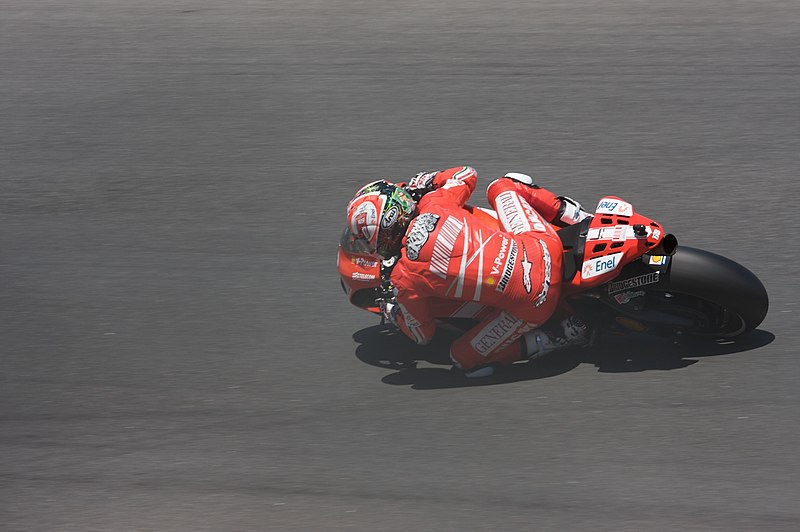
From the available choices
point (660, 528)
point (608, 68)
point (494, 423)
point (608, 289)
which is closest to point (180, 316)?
point (494, 423)

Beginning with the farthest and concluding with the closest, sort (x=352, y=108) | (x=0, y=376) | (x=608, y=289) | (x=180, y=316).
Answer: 1. (x=352, y=108)
2. (x=180, y=316)
3. (x=0, y=376)
4. (x=608, y=289)

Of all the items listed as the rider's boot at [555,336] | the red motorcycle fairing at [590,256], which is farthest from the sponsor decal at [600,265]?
the rider's boot at [555,336]

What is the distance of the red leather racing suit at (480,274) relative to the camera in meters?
6.16

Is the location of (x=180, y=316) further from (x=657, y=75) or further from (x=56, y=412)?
(x=657, y=75)

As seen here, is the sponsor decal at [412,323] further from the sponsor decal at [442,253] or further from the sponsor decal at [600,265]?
the sponsor decal at [600,265]

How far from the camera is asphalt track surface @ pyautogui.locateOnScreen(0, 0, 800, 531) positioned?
227 inches

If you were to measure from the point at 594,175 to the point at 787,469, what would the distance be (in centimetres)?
366

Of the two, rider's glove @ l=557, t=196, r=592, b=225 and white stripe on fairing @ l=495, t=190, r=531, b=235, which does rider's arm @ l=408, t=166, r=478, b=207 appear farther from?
rider's glove @ l=557, t=196, r=592, b=225

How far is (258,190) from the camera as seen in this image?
8.97 metres

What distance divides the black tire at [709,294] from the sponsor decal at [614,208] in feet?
1.21

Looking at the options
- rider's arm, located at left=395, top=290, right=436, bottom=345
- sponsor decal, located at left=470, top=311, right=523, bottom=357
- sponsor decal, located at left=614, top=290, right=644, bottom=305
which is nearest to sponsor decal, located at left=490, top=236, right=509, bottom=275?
sponsor decal, located at left=470, top=311, right=523, bottom=357

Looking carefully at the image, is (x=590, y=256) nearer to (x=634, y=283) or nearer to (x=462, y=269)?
(x=634, y=283)

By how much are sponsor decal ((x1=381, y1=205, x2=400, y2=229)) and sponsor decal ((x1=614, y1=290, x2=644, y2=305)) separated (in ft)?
4.46

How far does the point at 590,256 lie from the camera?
622cm
